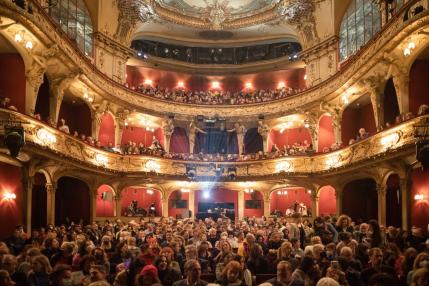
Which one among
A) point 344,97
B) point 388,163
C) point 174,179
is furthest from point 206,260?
point 174,179

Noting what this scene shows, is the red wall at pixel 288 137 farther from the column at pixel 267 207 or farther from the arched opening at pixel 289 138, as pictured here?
the column at pixel 267 207

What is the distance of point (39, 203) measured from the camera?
21.7 m

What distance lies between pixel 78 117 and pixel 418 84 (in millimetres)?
19081

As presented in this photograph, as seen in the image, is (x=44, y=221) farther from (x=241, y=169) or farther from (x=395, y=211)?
(x=395, y=211)

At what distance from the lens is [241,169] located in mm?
30922

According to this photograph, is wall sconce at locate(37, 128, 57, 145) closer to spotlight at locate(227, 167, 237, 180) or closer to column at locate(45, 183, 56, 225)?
column at locate(45, 183, 56, 225)

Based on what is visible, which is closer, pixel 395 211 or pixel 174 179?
pixel 395 211

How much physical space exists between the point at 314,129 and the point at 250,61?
11.2 m

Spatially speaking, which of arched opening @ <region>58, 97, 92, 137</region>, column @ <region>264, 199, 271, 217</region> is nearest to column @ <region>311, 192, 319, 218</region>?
column @ <region>264, 199, 271, 217</region>

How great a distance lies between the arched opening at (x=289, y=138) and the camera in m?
33.6

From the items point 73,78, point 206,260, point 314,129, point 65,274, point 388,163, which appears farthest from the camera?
point 314,129

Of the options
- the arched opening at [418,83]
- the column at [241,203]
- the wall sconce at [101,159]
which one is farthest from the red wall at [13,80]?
the column at [241,203]

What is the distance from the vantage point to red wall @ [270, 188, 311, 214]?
31781 millimetres

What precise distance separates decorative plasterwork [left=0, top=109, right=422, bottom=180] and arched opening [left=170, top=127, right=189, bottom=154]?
5.11m
